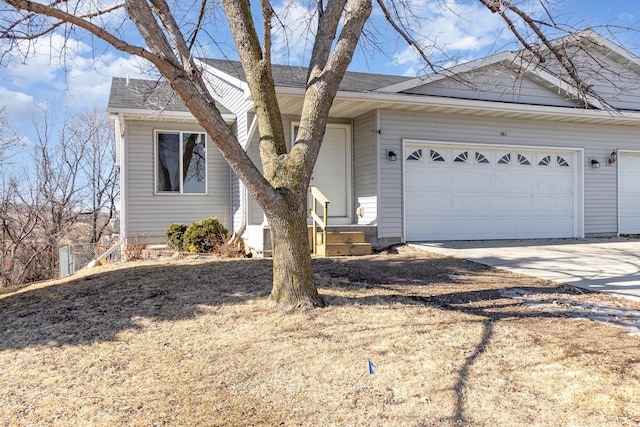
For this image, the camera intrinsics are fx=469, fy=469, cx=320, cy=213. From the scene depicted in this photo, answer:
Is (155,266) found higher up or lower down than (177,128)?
lower down

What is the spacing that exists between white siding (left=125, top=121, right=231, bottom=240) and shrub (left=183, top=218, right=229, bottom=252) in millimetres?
1752

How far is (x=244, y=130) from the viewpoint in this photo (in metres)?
10.4

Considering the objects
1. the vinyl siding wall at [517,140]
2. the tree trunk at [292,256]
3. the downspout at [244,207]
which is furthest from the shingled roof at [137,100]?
the tree trunk at [292,256]

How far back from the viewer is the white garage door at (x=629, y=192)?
12.2 metres

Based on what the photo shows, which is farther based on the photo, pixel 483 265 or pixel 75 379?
pixel 483 265

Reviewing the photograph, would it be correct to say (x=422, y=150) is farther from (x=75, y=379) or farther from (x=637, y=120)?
(x=75, y=379)

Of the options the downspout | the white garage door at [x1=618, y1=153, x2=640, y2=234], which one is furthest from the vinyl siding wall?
the downspout

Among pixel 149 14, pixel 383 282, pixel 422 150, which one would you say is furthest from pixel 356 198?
pixel 149 14

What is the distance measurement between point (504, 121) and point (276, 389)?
31.1 feet

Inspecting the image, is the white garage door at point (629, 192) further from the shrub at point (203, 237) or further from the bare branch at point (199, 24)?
the bare branch at point (199, 24)

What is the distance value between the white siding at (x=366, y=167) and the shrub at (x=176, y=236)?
12.7ft

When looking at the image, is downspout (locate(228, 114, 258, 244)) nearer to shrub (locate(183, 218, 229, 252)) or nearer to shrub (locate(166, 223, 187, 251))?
shrub (locate(183, 218, 229, 252))

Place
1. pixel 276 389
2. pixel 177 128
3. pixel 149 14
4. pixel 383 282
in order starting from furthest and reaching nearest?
pixel 177 128 < pixel 383 282 < pixel 149 14 < pixel 276 389

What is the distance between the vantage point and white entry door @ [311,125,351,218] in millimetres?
10930
